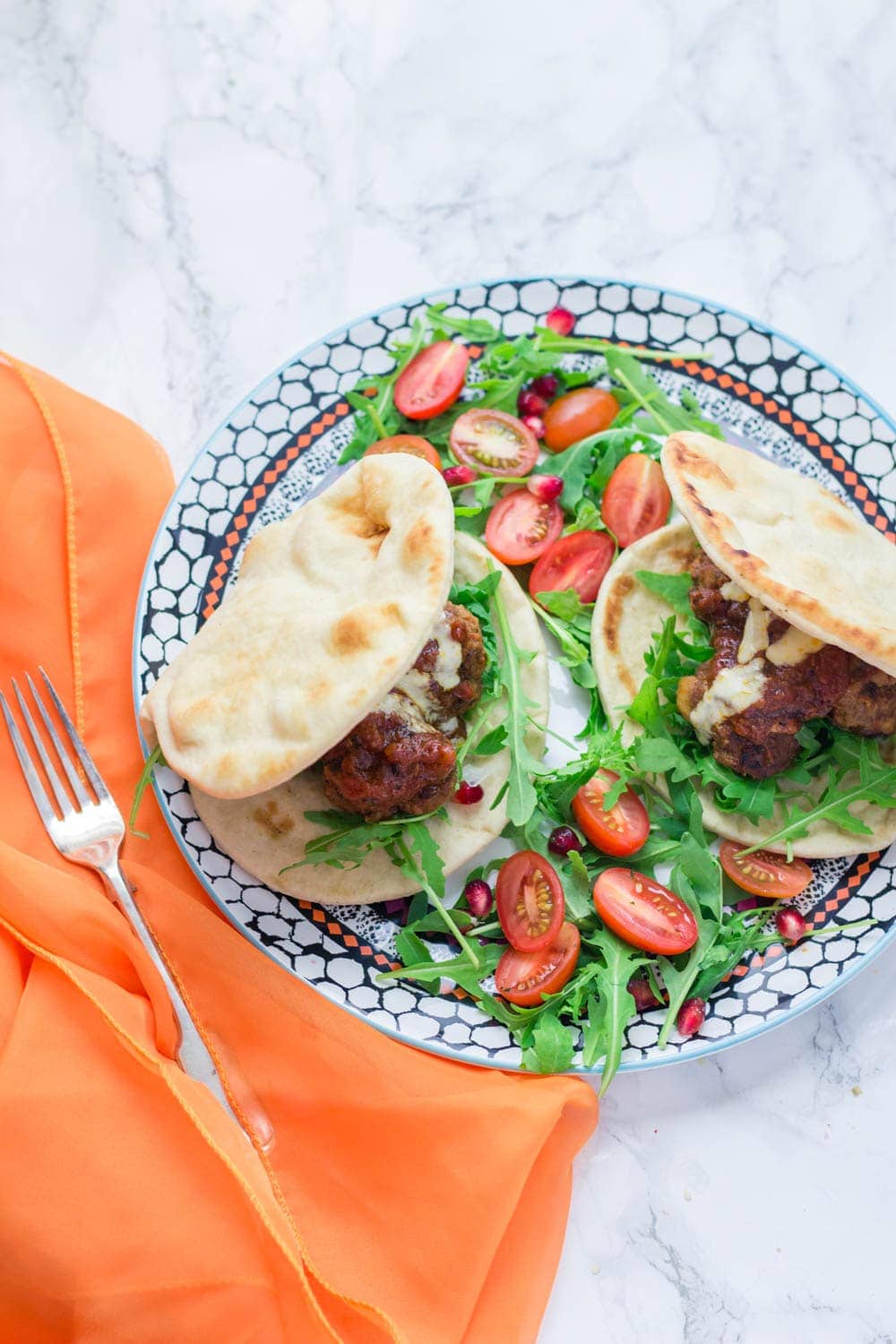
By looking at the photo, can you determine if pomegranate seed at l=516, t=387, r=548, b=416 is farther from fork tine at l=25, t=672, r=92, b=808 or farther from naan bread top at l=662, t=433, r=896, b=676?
fork tine at l=25, t=672, r=92, b=808

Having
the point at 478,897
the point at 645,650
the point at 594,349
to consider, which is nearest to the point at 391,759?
the point at 478,897

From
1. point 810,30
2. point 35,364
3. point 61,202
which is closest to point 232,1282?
point 35,364

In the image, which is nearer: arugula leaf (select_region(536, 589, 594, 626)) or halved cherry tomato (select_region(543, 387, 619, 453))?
arugula leaf (select_region(536, 589, 594, 626))

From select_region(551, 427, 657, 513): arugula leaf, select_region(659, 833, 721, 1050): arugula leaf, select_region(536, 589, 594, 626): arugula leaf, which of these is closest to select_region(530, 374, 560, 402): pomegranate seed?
select_region(551, 427, 657, 513): arugula leaf

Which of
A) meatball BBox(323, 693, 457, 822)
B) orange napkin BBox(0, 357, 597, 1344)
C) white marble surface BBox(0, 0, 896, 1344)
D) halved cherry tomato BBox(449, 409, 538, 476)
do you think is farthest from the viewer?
white marble surface BBox(0, 0, 896, 1344)

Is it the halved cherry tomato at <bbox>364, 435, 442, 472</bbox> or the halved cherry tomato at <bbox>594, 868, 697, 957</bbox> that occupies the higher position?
the halved cherry tomato at <bbox>364, 435, 442, 472</bbox>

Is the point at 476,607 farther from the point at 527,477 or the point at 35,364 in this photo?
the point at 35,364

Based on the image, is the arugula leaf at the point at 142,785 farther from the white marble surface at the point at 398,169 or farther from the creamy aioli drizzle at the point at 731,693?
the creamy aioli drizzle at the point at 731,693

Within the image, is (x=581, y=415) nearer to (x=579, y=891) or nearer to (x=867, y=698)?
(x=867, y=698)
